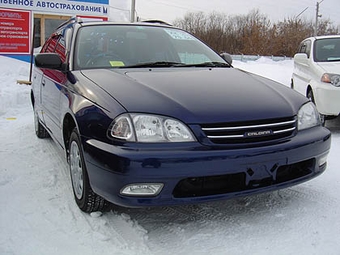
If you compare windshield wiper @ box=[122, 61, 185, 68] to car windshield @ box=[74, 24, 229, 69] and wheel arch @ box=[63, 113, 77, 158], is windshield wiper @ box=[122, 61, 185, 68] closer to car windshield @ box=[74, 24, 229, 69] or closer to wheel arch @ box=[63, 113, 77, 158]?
car windshield @ box=[74, 24, 229, 69]

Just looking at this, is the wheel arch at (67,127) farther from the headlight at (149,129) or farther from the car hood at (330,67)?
the car hood at (330,67)

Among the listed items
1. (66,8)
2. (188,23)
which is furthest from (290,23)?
(66,8)

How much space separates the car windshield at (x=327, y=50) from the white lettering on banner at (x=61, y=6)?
10417 mm

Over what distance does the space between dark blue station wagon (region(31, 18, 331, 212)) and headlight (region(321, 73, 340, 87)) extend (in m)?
2.42

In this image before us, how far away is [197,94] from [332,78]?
133 inches

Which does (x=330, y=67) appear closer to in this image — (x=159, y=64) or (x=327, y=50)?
(x=327, y=50)

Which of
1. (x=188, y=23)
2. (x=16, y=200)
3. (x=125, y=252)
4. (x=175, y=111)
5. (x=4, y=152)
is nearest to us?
(x=125, y=252)

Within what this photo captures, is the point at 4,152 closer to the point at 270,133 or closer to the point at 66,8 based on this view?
the point at 270,133

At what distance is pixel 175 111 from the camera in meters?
2.33

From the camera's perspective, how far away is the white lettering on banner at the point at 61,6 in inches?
514

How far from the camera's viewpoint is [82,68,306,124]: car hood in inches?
92.5

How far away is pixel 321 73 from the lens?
214 inches

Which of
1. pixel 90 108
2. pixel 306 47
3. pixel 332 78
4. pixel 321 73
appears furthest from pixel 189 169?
pixel 306 47

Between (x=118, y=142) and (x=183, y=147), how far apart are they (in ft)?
1.34
